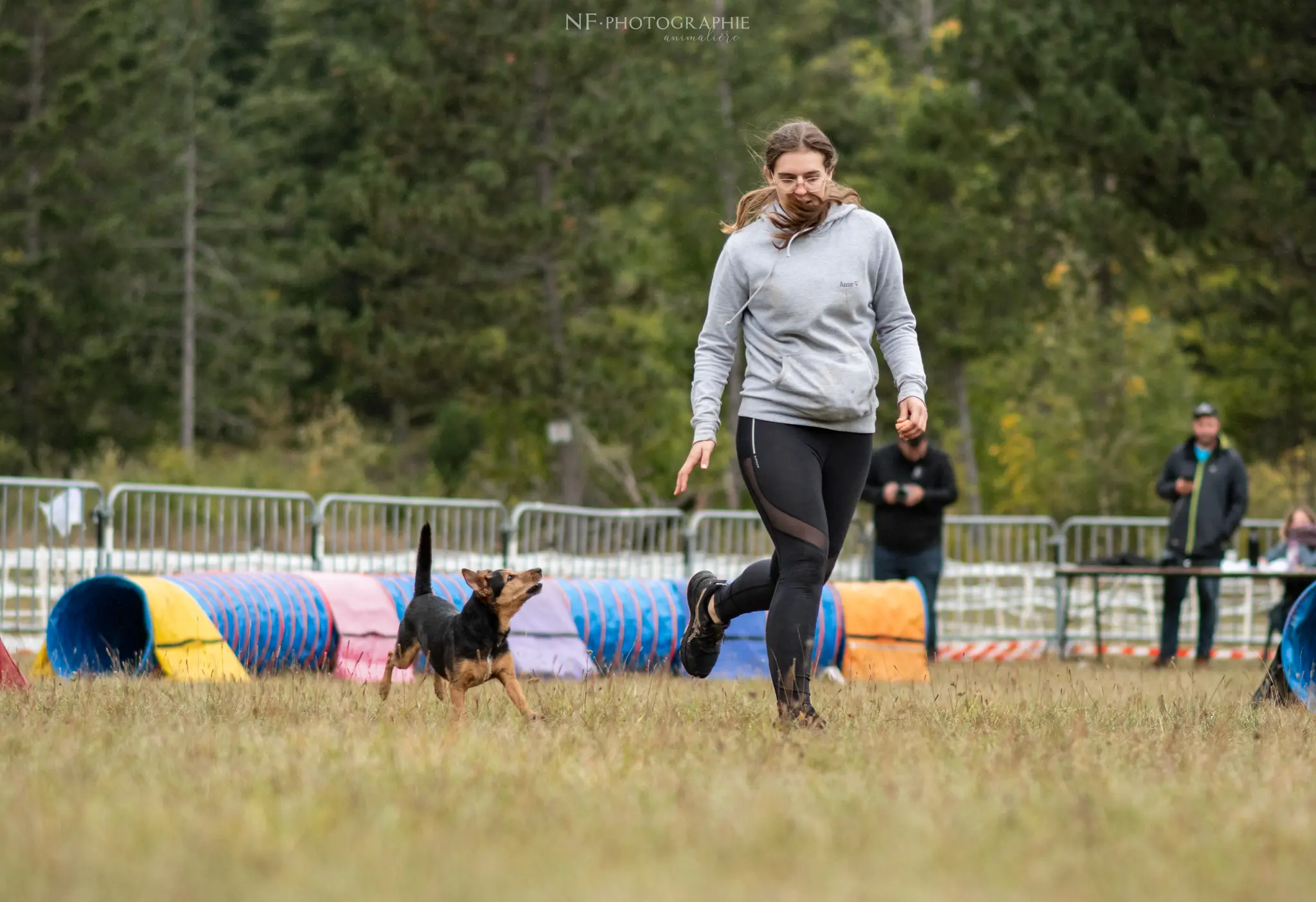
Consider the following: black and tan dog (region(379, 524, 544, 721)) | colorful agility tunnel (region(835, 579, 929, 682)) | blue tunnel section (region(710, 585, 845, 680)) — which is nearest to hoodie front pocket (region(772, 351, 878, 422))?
black and tan dog (region(379, 524, 544, 721))

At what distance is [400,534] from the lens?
52.4 feet

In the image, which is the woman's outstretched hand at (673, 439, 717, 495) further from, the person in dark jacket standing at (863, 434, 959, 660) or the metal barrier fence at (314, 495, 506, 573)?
the metal barrier fence at (314, 495, 506, 573)

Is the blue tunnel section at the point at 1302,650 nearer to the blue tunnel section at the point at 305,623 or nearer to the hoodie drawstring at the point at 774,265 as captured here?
the blue tunnel section at the point at 305,623

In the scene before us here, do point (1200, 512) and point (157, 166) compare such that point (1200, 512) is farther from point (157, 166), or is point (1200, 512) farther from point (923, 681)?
point (157, 166)

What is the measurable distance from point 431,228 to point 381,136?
232cm

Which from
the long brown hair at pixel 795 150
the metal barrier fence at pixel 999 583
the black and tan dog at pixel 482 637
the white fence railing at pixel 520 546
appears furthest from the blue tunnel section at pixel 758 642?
the metal barrier fence at pixel 999 583

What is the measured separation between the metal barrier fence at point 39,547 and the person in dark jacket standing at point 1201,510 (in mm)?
8429

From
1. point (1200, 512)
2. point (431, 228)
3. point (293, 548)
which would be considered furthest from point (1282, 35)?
point (431, 228)

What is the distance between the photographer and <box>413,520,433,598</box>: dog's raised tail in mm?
7543

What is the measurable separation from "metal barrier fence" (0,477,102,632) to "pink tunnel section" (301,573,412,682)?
10.3 feet

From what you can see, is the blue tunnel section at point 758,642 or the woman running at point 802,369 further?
the blue tunnel section at point 758,642

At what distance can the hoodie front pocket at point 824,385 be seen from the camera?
216 inches

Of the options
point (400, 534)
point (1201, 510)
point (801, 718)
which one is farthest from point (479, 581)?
point (400, 534)

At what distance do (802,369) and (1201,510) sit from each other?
9.46m
